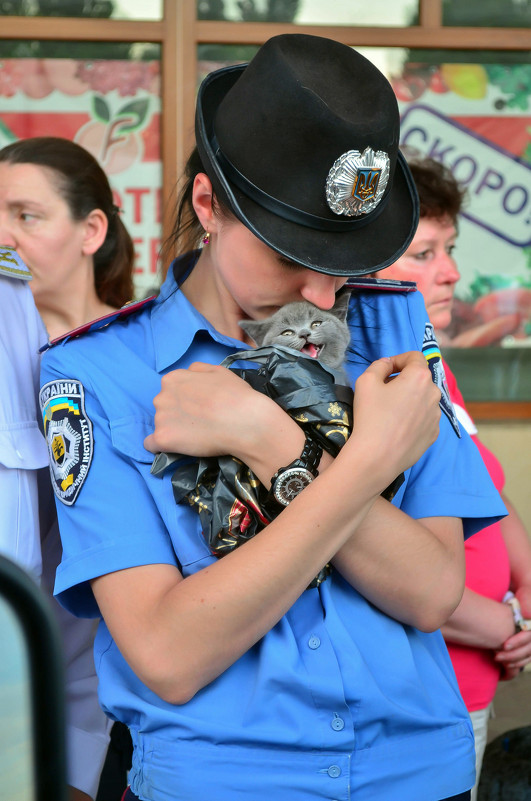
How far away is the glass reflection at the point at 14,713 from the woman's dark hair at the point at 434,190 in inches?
75.7

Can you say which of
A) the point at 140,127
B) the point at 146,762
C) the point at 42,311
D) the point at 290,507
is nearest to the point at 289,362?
the point at 290,507

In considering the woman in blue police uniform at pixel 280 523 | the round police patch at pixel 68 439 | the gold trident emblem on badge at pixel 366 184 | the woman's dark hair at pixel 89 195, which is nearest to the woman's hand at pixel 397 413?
the woman in blue police uniform at pixel 280 523

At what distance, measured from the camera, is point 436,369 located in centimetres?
146

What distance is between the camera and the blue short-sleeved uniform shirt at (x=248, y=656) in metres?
1.16

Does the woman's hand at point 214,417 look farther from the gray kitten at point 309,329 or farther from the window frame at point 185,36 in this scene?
the window frame at point 185,36

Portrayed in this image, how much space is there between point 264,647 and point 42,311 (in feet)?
5.44

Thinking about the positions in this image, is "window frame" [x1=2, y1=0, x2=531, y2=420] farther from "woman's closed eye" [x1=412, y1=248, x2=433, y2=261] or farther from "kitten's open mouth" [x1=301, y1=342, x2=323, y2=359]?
"kitten's open mouth" [x1=301, y1=342, x2=323, y2=359]

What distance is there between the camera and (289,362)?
1.26m

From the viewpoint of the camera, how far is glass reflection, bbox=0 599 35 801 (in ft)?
1.89

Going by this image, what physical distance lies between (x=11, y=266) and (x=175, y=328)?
42 cm

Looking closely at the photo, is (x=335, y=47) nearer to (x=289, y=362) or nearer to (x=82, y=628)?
(x=289, y=362)

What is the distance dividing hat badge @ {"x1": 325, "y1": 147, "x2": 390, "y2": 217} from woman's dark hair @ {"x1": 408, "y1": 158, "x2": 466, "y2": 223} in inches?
42.3

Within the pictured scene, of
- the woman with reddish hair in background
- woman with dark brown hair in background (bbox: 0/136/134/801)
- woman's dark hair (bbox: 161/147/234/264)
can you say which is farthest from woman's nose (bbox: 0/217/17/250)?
the woman with reddish hair in background

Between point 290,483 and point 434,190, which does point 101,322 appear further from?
point 434,190
